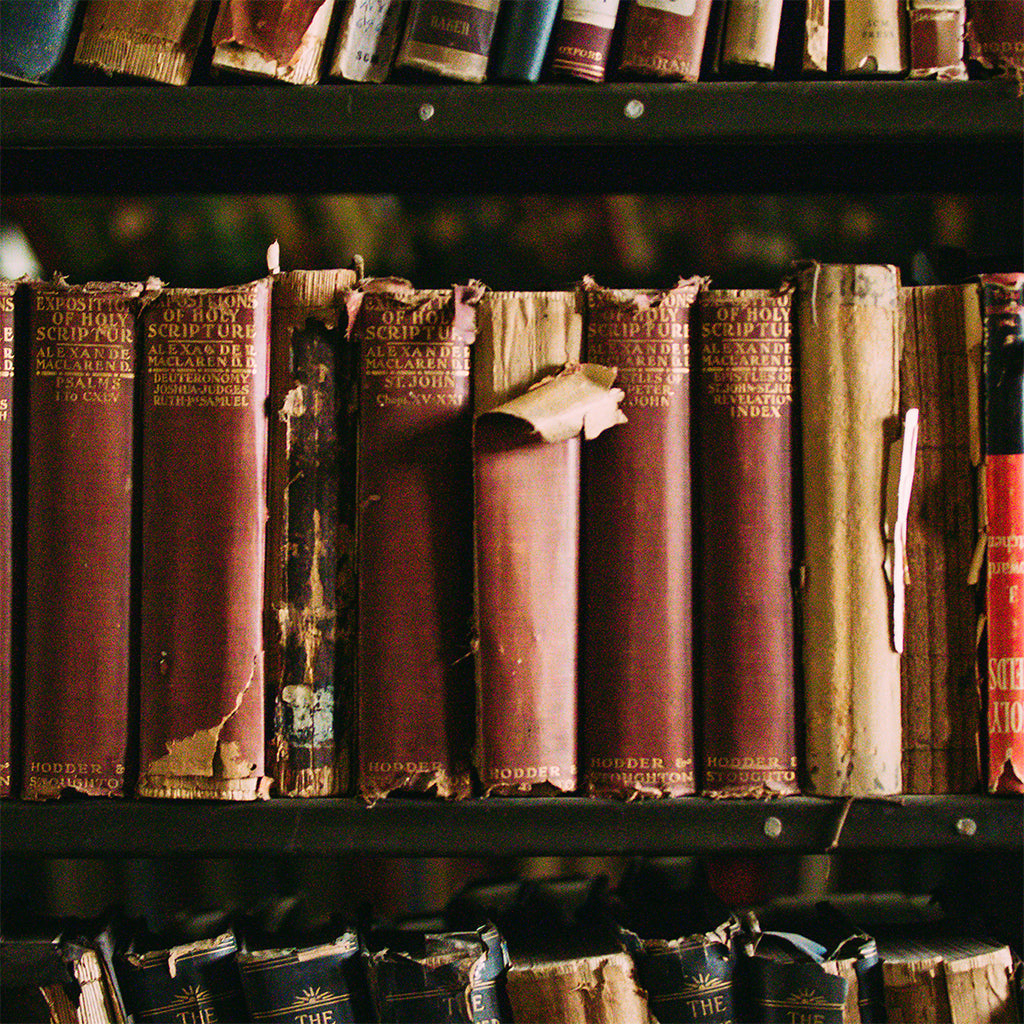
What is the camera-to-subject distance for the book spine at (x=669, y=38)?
562mm

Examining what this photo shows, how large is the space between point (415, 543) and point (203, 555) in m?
0.12

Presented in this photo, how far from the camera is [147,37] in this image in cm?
56

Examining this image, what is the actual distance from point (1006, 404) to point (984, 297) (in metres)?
0.07

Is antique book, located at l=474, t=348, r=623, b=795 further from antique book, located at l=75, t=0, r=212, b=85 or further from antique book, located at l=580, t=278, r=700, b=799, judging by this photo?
antique book, located at l=75, t=0, r=212, b=85

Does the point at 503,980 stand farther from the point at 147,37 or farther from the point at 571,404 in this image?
the point at 147,37

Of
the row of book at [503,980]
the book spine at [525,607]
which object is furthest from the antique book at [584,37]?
the row of book at [503,980]

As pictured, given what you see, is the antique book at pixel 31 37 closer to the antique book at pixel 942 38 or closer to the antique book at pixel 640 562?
the antique book at pixel 640 562

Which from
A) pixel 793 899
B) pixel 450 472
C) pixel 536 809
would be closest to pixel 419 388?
pixel 450 472

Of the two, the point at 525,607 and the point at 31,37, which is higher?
the point at 31,37

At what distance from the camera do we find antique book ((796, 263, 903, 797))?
1.78 ft

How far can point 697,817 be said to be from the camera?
0.54 m

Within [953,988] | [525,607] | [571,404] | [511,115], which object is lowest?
[953,988]

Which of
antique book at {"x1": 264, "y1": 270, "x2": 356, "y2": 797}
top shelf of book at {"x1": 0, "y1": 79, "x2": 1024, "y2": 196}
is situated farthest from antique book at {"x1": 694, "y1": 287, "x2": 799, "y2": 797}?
antique book at {"x1": 264, "y1": 270, "x2": 356, "y2": 797}

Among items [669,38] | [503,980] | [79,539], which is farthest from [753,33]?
[503,980]
